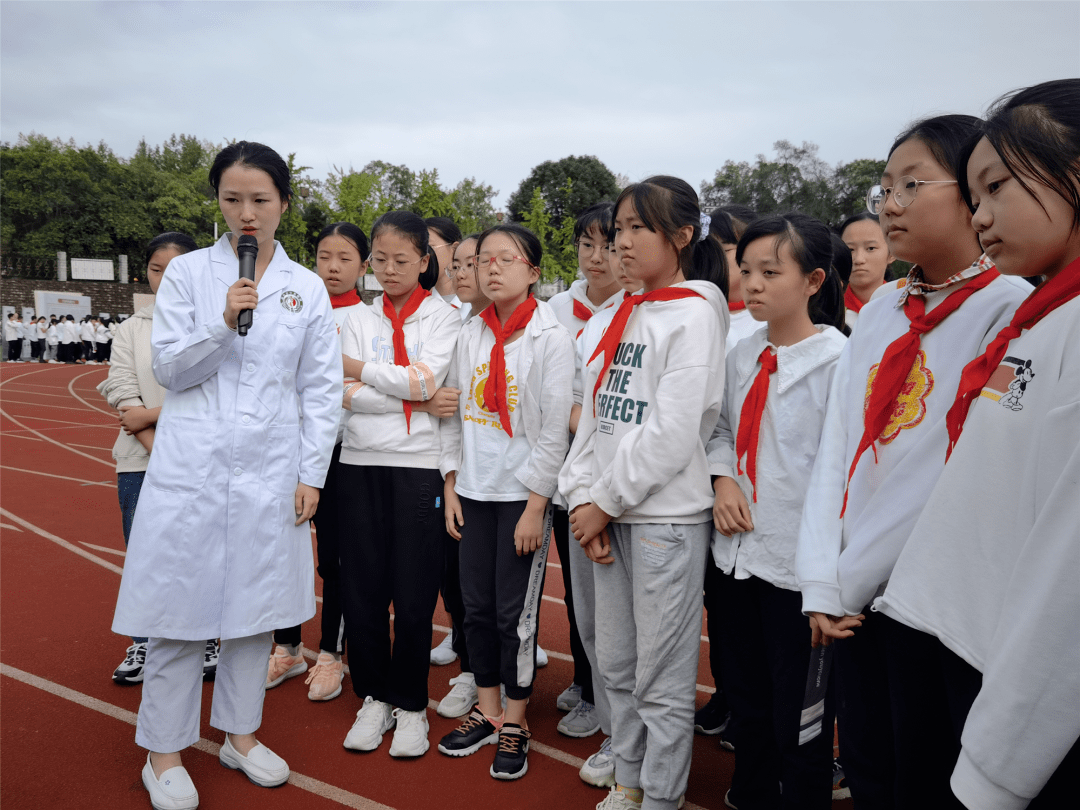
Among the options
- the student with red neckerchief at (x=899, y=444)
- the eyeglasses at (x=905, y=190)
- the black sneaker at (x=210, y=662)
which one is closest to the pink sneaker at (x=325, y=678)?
the black sneaker at (x=210, y=662)

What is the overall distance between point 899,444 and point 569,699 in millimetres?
2337

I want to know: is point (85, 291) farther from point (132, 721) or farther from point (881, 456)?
point (881, 456)

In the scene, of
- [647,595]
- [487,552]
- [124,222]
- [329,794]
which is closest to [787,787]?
[647,595]

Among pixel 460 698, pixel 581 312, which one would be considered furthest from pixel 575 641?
pixel 581 312

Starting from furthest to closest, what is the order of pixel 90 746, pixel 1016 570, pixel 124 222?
pixel 124 222 → pixel 90 746 → pixel 1016 570

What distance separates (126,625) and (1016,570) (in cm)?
267

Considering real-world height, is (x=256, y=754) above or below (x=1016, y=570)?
below

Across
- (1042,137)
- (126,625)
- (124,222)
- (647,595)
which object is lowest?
(126,625)

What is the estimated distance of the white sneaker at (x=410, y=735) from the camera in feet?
9.77

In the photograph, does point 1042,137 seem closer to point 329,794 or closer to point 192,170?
point 329,794

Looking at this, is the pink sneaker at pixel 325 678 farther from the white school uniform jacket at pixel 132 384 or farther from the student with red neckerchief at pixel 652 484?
the student with red neckerchief at pixel 652 484

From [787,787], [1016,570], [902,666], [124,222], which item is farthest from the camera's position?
[124,222]

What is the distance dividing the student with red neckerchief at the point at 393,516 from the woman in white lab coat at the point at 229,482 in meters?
0.32

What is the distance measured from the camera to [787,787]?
222cm
